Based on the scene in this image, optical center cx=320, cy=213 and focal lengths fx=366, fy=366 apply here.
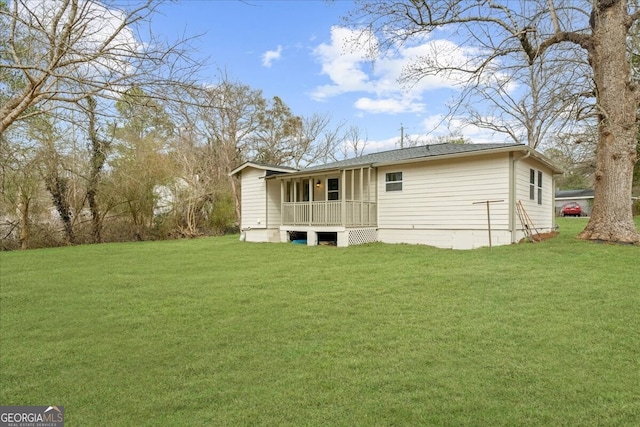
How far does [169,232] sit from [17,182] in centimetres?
653

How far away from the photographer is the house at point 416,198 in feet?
33.3

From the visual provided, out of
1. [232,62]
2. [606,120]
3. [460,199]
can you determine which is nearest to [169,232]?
[460,199]

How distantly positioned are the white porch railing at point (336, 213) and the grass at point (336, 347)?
5.41 meters

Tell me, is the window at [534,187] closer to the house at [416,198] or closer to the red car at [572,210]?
the house at [416,198]

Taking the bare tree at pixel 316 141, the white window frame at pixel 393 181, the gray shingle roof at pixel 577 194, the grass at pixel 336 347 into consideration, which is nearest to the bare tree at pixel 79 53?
the grass at pixel 336 347

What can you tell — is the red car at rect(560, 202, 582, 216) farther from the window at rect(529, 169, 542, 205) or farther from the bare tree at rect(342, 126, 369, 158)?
the window at rect(529, 169, 542, 205)

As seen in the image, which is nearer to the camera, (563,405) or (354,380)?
(563,405)

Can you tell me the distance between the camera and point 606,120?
9.33 m

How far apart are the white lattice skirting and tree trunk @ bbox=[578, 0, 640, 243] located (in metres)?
6.22

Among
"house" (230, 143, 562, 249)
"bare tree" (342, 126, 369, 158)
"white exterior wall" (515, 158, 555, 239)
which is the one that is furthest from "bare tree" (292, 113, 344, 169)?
"white exterior wall" (515, 158, 555, 239)

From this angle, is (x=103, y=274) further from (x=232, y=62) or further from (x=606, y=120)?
(x=606, y=120)

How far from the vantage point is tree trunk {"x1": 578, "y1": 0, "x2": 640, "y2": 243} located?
919 centimetres

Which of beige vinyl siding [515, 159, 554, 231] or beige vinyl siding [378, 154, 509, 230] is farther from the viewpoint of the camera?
beige vinyl siding [515, 159, 554, 231]

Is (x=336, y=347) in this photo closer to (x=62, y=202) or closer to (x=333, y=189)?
(x=333, y=189)
